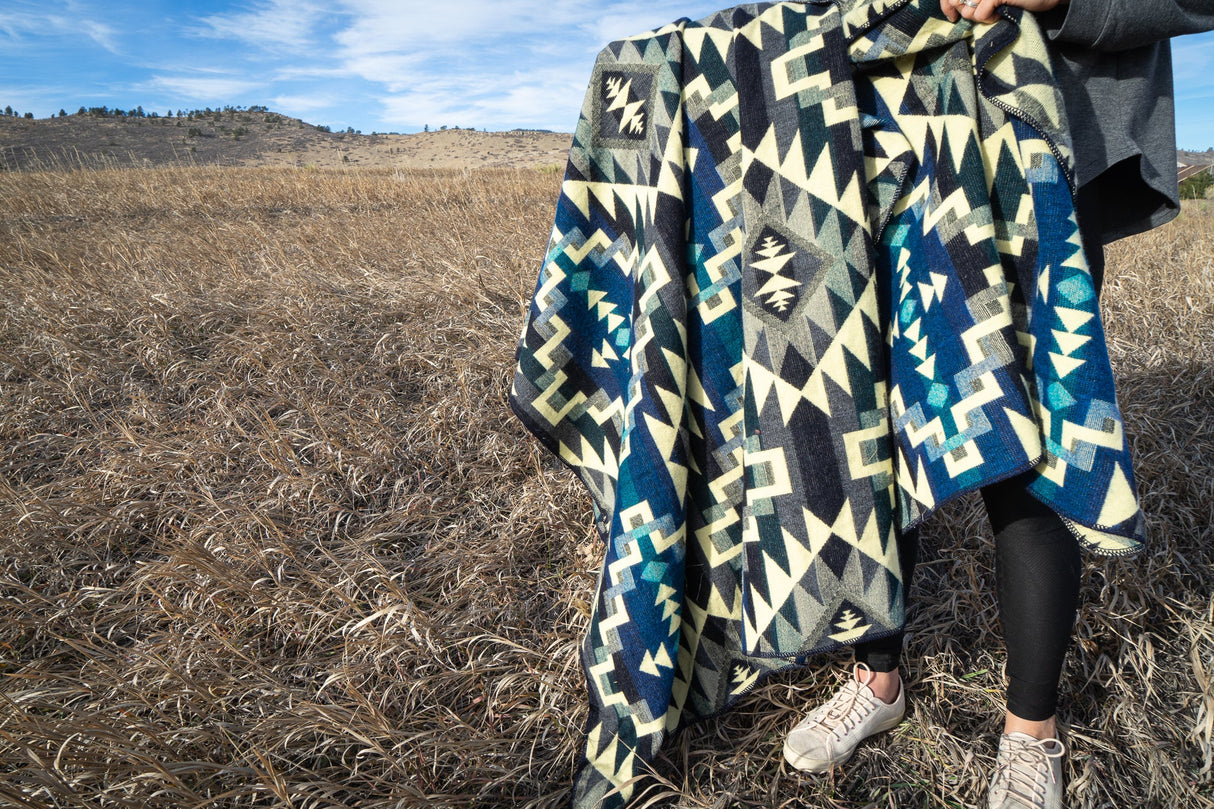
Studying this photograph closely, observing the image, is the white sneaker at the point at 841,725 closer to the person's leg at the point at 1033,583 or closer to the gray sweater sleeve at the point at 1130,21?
the person's leg at the point at 1033,583

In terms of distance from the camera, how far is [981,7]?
2.84 ft

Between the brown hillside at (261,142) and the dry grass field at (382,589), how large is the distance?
23979 mm

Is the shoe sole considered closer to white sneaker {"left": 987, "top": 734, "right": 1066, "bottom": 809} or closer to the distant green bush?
white sneaker {"left": 987, "top": 734, "right": 1066, "bottom": 809}

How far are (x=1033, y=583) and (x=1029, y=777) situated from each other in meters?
0.41

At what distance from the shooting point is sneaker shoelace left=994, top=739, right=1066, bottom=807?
3.56 ft

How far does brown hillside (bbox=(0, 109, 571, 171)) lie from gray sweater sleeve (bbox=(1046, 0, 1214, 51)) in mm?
25807

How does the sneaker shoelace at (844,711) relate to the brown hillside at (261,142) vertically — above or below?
below

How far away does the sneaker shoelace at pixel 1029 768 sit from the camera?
3.56 ft

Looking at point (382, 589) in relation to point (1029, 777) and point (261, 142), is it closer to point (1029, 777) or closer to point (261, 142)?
point (1029, 777)

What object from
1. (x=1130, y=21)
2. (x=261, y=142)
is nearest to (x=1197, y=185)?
(x=1130, y=21)

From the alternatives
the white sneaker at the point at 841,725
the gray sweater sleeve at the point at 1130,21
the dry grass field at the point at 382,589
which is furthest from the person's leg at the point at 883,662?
the gray sweater sleeve at the point at 1130,21

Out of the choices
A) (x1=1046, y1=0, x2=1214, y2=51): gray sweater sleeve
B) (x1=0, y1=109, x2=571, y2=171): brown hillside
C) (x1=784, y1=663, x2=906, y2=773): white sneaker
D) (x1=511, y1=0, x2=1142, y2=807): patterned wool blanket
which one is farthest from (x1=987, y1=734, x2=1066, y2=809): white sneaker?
(x1=0, y1=109, x2=571, y2=171): brown hillside

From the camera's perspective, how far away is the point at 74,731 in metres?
1.09

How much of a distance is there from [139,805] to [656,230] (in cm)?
140
